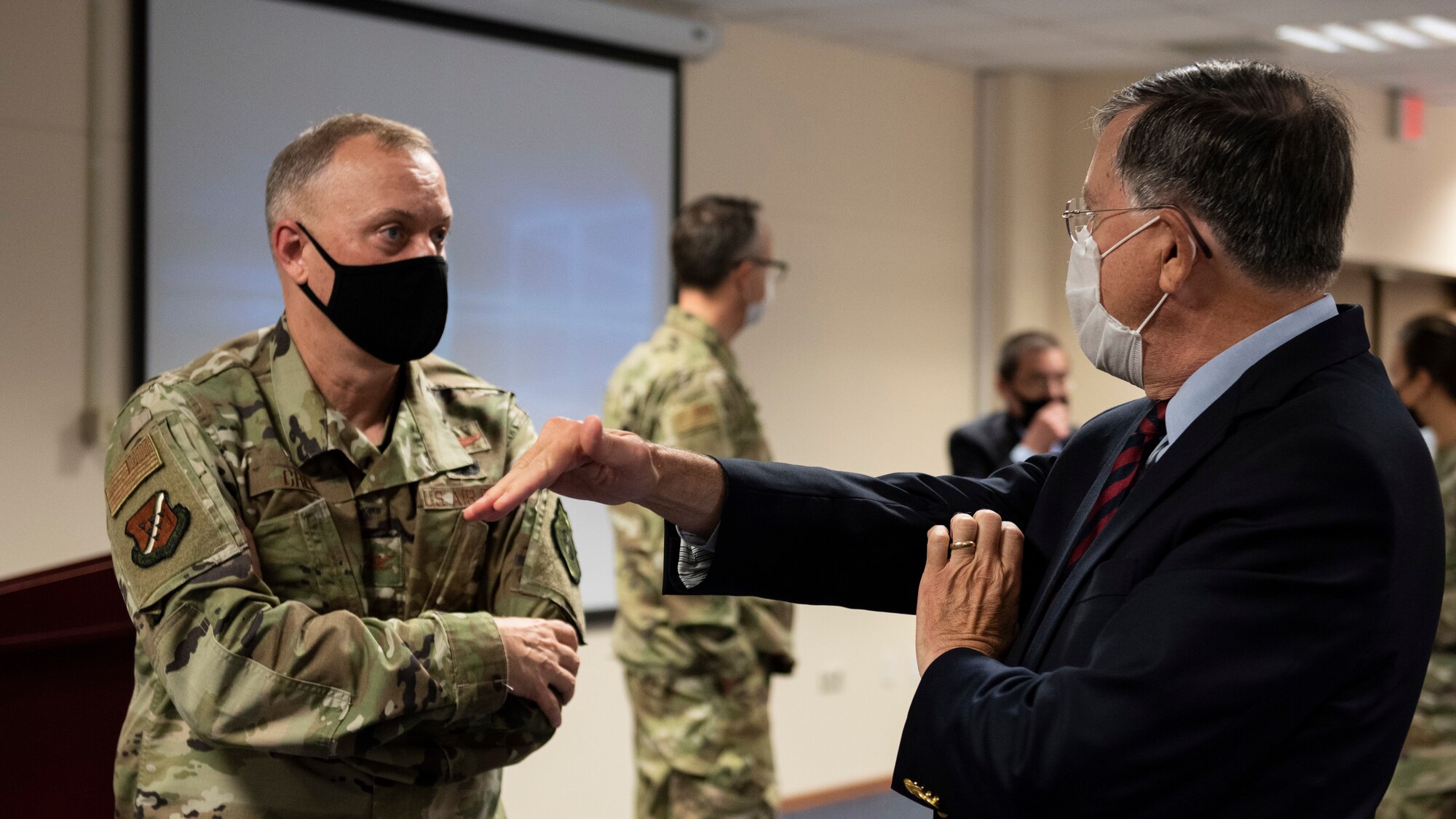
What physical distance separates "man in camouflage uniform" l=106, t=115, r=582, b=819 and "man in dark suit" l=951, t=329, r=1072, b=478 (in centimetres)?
279

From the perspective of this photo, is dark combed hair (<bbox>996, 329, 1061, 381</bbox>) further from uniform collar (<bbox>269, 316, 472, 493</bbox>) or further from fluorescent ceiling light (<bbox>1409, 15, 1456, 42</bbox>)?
uniform collar (<bbox>269, 316, 472, 493</bbox>)

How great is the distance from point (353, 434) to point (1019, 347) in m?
3.17

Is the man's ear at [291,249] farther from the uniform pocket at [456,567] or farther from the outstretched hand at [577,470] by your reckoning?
the outstretched hand at [577,470]

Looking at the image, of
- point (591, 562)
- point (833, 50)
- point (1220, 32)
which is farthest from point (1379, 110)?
point (591, 562)

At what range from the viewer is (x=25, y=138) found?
355cm

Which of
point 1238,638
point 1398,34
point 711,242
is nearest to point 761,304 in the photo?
point 711,242

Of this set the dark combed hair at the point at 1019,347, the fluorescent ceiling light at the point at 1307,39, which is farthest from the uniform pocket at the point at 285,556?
the fluorescent ceiling light at the point at 1307,39

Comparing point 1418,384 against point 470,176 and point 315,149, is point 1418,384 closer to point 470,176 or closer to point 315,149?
point 470,176

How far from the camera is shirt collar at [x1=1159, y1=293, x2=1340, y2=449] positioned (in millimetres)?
1285

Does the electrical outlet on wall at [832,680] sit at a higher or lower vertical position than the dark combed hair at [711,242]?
lower

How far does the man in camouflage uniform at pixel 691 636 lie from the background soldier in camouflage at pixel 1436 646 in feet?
5.31

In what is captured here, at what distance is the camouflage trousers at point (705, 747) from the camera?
10.4ft

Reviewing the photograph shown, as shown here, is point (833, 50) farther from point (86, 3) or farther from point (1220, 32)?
point (86, 3)

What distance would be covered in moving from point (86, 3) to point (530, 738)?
2773 mm
